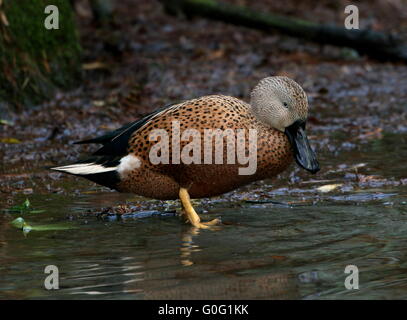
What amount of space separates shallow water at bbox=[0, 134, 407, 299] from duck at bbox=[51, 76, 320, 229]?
10.2 inches

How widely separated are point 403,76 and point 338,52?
69.1 inches

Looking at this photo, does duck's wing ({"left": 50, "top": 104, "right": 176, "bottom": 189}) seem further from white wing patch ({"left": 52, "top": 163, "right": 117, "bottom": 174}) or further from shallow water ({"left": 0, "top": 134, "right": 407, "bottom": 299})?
shallow water ({"left": 0, "top": 134, "right": 407, "bottom": 299})

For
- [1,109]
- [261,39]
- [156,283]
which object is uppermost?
[261,39]

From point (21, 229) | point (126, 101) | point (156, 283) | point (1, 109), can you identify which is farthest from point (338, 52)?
point (156, 283)

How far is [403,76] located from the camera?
36.5ft

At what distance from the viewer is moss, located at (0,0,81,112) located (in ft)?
28.6

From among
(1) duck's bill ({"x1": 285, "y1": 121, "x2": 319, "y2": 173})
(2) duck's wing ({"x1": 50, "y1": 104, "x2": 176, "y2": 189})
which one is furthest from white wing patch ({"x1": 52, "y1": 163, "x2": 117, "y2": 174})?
(1) duck's bill ({"x1": 285, "y1": 121, "x2": 319, "y2": 173})

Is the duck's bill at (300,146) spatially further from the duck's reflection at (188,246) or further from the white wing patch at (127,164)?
the white wing patch at (127,164)

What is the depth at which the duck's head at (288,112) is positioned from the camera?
5031mm

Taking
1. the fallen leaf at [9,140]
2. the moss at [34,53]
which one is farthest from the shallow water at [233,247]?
the moss at [34,53]

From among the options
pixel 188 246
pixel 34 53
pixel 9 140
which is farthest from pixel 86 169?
pixel 34 53

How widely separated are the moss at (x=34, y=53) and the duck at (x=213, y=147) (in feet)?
12.4

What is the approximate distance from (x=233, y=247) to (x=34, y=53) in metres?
5.45

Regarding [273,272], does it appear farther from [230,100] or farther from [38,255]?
[230,100]
